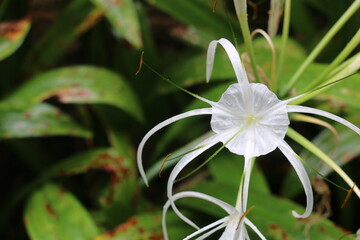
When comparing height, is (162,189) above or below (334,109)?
below

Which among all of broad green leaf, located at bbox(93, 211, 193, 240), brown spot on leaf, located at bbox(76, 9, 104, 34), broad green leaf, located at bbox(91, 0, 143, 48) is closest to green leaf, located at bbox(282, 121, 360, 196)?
broad green leaf, located at bbox(93, 211, 193, 240)

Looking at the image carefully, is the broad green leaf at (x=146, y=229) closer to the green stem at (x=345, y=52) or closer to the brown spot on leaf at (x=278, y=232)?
the brown spot on leaf at (x=278, y=232)

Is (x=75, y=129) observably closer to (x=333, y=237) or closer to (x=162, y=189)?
(x=162, y=189)

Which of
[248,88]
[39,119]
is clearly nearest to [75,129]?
[39,119]

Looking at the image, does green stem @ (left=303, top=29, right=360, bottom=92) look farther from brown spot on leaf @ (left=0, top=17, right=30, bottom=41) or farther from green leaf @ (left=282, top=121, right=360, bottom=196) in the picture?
brown spot on leaf @ (left=0, top=17, right=30, bottom=41)

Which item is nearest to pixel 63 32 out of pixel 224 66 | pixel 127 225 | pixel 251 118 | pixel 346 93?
pixel 224 66
